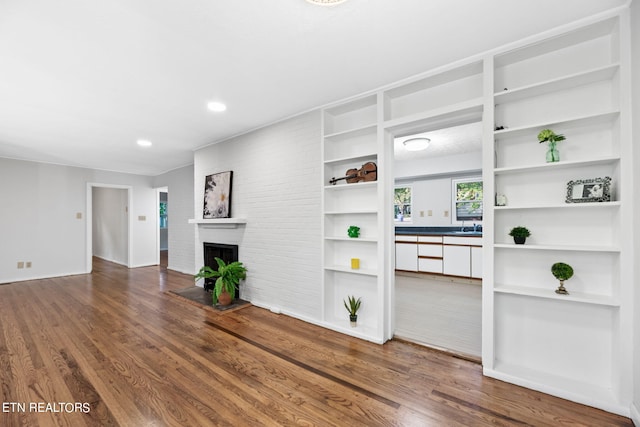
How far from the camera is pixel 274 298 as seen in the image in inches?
144

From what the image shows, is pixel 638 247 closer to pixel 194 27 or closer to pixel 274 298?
pixel 194 27

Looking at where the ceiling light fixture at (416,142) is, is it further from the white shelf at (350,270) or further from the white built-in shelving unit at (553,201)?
the white shelf at (350,270)

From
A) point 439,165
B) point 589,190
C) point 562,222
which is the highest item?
point 439,165

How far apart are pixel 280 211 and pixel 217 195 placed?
4.78 ft

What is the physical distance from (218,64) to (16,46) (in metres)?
1.38

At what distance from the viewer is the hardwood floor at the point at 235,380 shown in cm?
172

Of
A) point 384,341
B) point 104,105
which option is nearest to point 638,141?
point 384,341

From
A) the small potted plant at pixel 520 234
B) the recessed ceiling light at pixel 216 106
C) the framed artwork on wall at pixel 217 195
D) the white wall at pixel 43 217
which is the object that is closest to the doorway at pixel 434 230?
the small potted plant at pixel 520 234

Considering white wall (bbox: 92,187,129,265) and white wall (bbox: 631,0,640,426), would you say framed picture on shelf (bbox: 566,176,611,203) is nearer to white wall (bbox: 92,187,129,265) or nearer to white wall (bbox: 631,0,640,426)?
white wall (bbox: 631,0,640,426)

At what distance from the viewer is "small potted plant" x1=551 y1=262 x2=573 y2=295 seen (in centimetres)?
190

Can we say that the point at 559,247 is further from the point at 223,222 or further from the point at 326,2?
the point at 223,222

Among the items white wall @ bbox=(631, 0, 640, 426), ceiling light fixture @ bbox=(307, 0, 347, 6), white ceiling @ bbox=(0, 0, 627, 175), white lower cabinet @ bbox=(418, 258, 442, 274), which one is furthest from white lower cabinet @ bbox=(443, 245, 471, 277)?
ceiling light fixture @ bbox=(307, 0, 347, 6)

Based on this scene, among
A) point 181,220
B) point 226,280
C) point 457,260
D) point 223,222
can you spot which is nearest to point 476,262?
point 457,260

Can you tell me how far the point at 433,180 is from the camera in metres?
6.51
